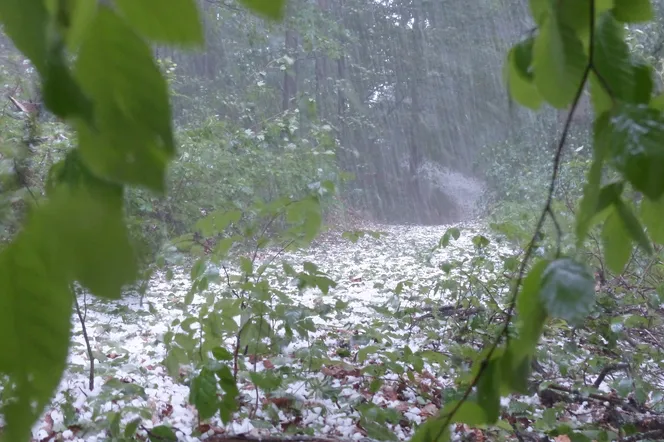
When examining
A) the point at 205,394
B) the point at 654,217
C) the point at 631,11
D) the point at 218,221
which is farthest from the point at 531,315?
the point at 218,221

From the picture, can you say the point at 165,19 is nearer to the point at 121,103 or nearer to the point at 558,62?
the point at 121,103

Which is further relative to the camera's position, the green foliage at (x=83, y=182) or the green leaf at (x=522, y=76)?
the green leaf at (x=522, y=76)

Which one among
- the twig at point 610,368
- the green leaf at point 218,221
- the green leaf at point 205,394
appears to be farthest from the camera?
the twig at point 610,368

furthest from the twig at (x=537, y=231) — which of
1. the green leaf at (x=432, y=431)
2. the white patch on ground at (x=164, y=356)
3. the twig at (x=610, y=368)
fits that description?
the twig at (x=610, y=368)

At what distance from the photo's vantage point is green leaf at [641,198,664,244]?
387 millimetres

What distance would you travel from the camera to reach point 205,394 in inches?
41.4

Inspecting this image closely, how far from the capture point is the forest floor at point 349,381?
132cm

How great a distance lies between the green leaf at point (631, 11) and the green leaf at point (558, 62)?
0.20 feet

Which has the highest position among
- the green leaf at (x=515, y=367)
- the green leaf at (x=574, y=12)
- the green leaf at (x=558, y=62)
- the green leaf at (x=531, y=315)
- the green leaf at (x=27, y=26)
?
the green leaf at (x=574, y=12)

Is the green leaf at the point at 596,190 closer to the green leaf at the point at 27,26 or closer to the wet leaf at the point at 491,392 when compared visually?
the wet leaf at the point at 491,392

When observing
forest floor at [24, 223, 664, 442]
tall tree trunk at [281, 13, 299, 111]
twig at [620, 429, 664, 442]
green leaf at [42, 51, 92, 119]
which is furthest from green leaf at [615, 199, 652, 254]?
tall tree trunk at [281, 13, 299, 111]

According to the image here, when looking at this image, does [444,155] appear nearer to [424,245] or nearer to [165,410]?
[424,245]

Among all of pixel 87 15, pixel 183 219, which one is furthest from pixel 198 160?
pixel 87 15

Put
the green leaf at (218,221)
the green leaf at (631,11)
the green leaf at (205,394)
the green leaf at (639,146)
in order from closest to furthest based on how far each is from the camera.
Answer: the green leaf at (639,146) < the green leaf at (631,11) < the green leaf at (205,394) < the green leaf at (218,221)
